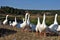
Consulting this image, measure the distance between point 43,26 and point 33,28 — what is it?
347 cm

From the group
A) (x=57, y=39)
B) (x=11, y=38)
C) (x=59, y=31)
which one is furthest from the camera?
(x=59, y=31)

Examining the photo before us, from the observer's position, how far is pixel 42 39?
45.5 ft

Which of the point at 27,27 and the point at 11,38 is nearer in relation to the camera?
the point at 11,38

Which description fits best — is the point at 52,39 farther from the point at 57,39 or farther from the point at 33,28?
the point at 33,28

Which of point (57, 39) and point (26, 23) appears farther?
point (26, 23)

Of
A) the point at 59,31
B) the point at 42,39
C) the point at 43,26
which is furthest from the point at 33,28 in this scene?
the point at 42,39

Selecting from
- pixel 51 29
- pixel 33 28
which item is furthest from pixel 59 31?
pixel 33 28

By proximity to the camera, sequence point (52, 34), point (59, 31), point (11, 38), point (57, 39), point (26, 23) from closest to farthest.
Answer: point (57, 39), point (11, 38), point (52, 34), point (59, 31), point (26, 23)

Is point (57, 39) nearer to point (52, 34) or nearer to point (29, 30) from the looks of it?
point (52, 34)

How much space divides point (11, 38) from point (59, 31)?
4.35m

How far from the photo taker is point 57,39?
13.2 metres

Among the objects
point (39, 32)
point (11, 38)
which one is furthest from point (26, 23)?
point (11, 38)

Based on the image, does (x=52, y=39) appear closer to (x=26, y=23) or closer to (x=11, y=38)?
(x=11, y=38)

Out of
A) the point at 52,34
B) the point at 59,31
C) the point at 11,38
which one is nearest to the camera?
the point at 11,38
